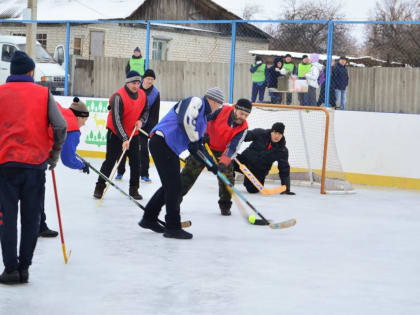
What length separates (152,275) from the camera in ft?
17.3

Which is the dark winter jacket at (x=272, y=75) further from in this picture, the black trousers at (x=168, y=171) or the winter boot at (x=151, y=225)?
the black trousers at (x=168, y=171)

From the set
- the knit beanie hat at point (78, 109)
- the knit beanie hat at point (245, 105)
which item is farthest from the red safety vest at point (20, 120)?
the knit beanie hat at point (245, 105)

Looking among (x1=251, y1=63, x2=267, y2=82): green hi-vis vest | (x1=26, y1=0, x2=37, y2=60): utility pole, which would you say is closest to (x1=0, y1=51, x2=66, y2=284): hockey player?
(x1=251, y1=63, x2=267, y2=82): green hi-vis vest

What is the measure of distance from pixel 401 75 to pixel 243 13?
37.9 meters

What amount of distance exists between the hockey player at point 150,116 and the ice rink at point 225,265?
159 cm

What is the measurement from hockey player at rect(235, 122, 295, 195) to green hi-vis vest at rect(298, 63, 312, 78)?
3.12m

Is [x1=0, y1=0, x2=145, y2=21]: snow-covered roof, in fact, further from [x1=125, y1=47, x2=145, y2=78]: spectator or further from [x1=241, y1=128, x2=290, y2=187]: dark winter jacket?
[x1=241, y1=128, x2=290, y2=187]: dark winter jacket

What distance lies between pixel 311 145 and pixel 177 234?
5.28 meters

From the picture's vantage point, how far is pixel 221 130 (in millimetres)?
8148

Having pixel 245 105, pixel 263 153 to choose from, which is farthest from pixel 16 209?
pixel 263 153

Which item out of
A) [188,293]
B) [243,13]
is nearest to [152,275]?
[188,293]

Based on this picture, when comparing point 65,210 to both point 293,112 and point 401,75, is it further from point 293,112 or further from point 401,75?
point 401,75

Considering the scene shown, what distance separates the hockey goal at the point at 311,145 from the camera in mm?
11195

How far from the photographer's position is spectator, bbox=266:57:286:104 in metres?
13.1
